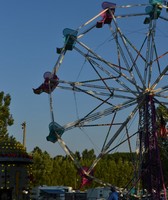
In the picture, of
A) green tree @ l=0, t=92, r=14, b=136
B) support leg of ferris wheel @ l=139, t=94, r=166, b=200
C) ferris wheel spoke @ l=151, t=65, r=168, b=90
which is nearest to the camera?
support leg of ferris wheel @ l=139, t=94, r=166, b=200

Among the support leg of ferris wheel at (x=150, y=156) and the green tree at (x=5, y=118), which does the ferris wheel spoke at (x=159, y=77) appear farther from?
the green tree at (x=5, y=118)

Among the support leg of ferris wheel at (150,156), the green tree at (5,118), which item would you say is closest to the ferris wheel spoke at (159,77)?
the support leg of ferris wheel at (150,156)

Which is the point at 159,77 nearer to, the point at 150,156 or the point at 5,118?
the point at 150,156

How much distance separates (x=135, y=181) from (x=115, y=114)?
4599 mm

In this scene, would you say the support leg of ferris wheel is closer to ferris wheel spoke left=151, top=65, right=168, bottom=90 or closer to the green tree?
ferris wheel spoke left=151, top=65, right=168, bottom=90

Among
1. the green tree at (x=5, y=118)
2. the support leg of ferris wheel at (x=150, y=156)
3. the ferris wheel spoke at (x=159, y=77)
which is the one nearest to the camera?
the support leg of ferris wheel at (x=150, y=156)

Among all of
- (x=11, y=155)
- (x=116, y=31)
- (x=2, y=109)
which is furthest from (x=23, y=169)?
(x=2, y=109)

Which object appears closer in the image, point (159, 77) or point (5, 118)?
point (159, 77)

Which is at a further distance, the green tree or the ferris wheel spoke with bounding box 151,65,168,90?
the green tree

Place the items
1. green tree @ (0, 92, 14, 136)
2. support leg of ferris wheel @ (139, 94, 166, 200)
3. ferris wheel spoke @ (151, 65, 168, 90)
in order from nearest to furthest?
support leg of ferris wheel @ (139, 94, 166, 200)
ferris wheel spoke @ (151, 65, 168, 90)
green tree @ (0, 92, 14, 136)

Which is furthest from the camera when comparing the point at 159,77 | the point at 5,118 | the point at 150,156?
the point at 5,118

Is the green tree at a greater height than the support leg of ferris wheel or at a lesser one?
greater

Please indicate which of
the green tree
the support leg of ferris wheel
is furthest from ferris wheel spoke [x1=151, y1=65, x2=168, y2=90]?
the green tree

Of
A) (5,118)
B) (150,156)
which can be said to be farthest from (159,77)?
(5,118)
